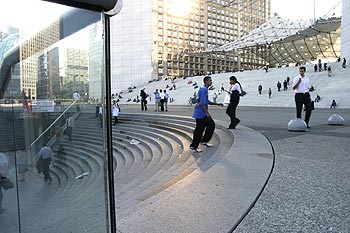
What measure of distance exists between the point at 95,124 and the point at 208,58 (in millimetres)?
74860

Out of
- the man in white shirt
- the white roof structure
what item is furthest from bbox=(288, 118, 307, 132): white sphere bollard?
the white roof structure

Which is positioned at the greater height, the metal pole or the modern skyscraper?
the modern skyscraper

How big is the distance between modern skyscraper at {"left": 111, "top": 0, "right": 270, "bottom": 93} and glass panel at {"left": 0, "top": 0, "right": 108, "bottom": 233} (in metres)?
61.0

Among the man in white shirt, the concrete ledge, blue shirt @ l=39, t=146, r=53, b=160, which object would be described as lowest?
the concrete ledge

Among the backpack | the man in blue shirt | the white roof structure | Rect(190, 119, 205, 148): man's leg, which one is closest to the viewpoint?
the backpack

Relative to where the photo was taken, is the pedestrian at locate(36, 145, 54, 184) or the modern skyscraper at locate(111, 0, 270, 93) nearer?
the pedestrian at locate(36, 145, 54, 184)

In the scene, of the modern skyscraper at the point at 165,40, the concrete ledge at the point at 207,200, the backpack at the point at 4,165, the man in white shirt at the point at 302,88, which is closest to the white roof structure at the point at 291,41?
the modern skyscraper at the point at 165,40

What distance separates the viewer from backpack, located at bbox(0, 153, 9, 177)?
64.2 inches

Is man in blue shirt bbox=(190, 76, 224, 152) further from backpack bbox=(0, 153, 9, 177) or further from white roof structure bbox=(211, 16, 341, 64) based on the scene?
white roof structure bbox=(211, 16, 341, 64)

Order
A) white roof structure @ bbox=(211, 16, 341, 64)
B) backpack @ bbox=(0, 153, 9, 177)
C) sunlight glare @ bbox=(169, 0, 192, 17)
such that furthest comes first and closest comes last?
1. sunlight glare @ bbox=(169, 0, 192, 17)
2. white roof structure @ bbox=(211, 16, 341, 64)
3. backpack @ bbox=(0, 153, 9, 177)

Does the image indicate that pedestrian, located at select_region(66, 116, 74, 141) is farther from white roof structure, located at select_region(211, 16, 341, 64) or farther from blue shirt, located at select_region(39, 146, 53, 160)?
white roof structure, located at select_region(211, 16, 341, 64)

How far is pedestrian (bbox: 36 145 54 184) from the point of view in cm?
174

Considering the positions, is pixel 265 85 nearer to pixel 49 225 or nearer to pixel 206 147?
pixel 206 147

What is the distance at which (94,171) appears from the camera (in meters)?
1.88
